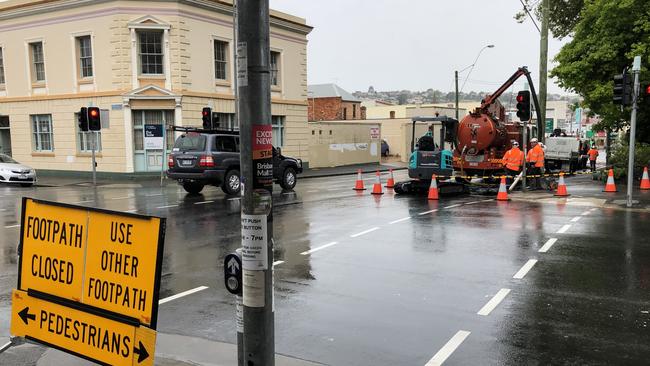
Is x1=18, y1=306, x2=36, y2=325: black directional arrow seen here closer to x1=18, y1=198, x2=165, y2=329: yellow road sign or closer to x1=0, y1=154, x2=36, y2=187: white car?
x1=18, y1=198, x2=165, y2=329: yellow road sign

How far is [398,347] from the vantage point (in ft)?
17.9

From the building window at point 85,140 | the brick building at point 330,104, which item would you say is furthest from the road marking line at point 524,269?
the brick building at point 330,104

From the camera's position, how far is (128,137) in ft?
89.4

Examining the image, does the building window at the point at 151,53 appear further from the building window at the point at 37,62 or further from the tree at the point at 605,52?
the tree at the point at 605,52

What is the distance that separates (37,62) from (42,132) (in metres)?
3.70

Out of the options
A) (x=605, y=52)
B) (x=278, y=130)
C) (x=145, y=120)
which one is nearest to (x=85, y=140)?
(x=145, y=120)

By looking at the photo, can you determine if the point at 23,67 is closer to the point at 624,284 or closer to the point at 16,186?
the point at 16,186

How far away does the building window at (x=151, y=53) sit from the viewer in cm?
2745

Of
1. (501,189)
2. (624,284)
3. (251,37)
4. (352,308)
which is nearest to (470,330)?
(352,308)

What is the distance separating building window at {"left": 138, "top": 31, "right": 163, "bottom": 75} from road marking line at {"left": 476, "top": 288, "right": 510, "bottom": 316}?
23720mm

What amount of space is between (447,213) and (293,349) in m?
9.51

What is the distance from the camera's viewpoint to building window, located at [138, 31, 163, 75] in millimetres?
27453

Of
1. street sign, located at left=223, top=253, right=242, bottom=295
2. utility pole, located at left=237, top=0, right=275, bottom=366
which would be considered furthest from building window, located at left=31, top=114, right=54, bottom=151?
utility pole, located at left=237, top=0, right=275, bottom=366

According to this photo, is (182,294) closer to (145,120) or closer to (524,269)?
(524,269)
